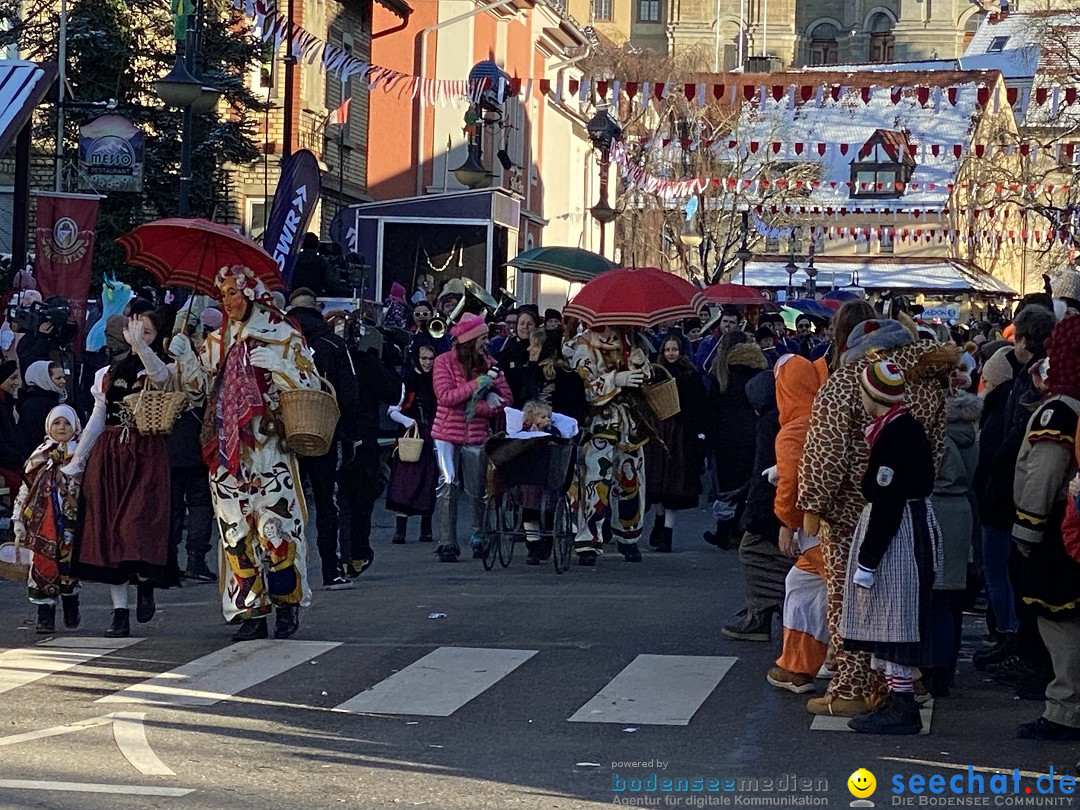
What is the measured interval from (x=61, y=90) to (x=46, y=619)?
630 inches

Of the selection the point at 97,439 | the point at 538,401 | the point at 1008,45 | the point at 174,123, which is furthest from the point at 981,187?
the point at 97,439

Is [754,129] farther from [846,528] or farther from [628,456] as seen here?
[846,528]

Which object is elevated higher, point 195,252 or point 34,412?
point 195,252

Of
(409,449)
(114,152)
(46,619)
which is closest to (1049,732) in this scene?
(46,619)

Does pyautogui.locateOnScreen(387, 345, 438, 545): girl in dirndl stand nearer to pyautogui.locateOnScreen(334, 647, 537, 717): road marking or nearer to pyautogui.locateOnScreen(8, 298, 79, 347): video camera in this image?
pyautogui.locateOnScreen(8, 298, 79, 347): video camera

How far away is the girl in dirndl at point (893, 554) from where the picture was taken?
27.6ft

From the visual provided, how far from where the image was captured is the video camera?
17.8 metres

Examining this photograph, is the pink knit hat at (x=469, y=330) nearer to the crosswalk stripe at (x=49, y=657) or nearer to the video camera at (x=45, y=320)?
the crosswalk stripe at (x=49, y=657)

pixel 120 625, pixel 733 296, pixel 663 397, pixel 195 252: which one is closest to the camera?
pixel 120 625

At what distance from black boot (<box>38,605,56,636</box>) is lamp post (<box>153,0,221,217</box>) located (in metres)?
5.92

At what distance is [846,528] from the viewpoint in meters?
8.88

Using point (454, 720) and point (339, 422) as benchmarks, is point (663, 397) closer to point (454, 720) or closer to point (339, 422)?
point (339, 422)

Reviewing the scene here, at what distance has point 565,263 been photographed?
955 inches

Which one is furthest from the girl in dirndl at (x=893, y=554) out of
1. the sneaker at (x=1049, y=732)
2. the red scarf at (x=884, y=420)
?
the sneaker at (x=1049, y=732)
